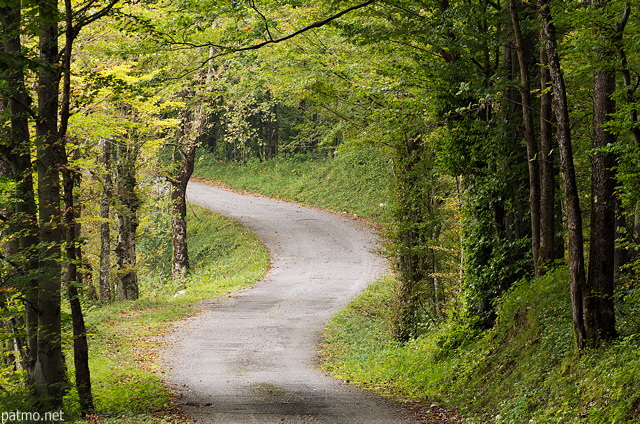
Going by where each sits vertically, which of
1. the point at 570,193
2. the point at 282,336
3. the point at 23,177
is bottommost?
the point at 282,336

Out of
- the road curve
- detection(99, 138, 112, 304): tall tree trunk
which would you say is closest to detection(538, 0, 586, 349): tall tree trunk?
the road curve

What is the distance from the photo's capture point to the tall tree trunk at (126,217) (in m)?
18.1

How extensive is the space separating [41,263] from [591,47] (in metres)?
7.41

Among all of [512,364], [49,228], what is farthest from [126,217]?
[512,364]

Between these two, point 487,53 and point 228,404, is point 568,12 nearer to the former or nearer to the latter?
point 487,53

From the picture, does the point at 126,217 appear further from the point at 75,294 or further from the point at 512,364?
the point at 512,364

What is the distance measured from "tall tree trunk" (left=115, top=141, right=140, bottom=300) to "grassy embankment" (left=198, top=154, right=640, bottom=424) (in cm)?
713

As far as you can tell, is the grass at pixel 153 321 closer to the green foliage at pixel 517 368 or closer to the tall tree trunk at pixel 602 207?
the green foliage at pixel 517 368

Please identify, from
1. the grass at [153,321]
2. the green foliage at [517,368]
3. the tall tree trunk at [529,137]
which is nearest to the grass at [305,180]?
the grass at [153,321]

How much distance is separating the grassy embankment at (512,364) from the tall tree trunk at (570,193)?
53 cm

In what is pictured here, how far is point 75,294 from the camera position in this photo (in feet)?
26.3

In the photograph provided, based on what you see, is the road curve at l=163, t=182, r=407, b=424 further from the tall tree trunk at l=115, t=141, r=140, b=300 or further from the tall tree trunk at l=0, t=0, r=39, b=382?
the tall tree trunk at l=115, t=141, r=140, b=300

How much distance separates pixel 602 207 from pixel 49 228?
684 cm

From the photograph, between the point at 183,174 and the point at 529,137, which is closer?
the point at 529,137
